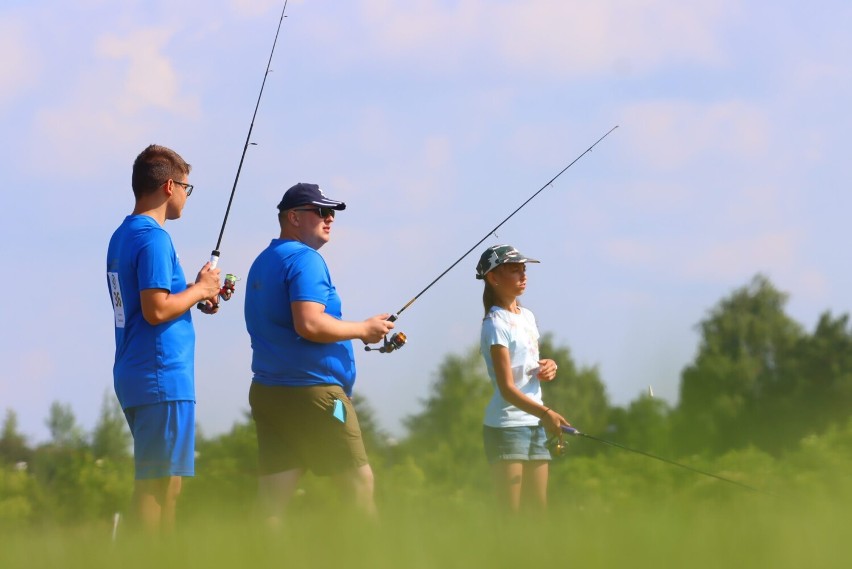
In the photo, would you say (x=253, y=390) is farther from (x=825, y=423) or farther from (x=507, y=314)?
(x=825, y=423)

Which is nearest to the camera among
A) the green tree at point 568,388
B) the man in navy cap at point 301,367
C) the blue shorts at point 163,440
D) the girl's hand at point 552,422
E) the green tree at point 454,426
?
the blue shorts at point 163,440

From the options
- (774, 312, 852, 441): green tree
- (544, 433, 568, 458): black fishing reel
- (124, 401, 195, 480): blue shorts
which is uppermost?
(774, 312, 852, 441): green tree

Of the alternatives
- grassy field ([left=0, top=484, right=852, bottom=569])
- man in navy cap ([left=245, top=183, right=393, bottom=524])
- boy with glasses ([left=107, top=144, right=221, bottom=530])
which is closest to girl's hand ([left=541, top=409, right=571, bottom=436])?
man in navy cap ([left=245, top=183, right=393, bottom=524])

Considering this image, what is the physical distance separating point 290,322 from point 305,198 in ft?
1.64

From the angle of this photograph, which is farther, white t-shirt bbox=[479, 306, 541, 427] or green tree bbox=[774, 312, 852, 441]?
green tree bbox=[774, 312, 852, 441]

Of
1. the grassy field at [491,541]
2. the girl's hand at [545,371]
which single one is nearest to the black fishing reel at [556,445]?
the girl's hand at [545,371]

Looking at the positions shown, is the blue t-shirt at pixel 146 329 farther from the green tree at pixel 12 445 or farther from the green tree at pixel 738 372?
the green tree at pixel 12 445

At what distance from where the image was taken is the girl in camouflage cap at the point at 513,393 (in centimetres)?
571

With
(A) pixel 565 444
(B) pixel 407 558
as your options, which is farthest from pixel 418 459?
(B) pixel 407 558

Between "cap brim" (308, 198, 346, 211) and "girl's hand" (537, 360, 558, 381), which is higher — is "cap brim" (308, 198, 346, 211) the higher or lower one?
the higher one

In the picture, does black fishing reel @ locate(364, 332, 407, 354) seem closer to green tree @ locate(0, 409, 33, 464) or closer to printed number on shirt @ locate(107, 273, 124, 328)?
printed number on shirt @ locate(107, 273, 124, 328)

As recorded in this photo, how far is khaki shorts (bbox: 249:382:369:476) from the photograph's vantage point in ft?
16.8

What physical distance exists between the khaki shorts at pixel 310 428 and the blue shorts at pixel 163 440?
434 millimetres

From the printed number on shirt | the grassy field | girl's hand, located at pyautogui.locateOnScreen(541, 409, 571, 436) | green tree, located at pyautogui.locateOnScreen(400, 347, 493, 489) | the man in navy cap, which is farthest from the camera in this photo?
green tree, located at pyautogui.locateOnScreen(400, 347, 493, 489)
